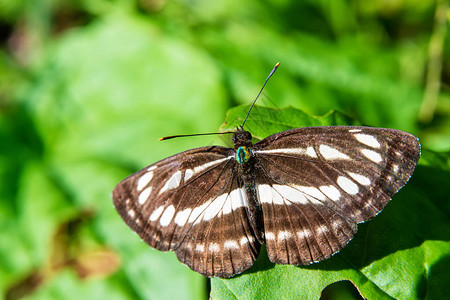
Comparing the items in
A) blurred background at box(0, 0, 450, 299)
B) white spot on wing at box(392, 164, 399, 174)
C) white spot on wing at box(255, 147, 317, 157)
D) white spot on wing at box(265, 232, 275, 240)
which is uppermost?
white spot on wing at box(392, 164, 399, 174)

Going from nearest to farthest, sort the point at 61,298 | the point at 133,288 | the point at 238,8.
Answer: the point at 133,288 → the point at 61,298 → the point at 238,8

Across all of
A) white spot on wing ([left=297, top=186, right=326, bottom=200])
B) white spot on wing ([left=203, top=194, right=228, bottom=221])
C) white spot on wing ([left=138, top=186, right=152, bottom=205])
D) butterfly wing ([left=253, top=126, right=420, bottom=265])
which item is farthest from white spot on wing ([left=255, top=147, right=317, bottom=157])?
white spot on wing ([left=138, top=186, right=152, bottom=205])

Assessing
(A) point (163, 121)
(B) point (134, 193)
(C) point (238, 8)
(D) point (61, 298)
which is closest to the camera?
(B) point (134, 193)

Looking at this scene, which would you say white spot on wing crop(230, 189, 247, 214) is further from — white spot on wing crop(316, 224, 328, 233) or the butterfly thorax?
white spot on wing crop(316, 224, 328, 233)

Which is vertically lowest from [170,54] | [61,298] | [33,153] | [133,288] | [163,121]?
[61,298]

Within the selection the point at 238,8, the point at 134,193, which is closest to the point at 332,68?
the point at 238,8

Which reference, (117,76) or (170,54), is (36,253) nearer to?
(117,76)

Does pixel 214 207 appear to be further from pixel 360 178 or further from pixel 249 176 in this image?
pixel 360 178
